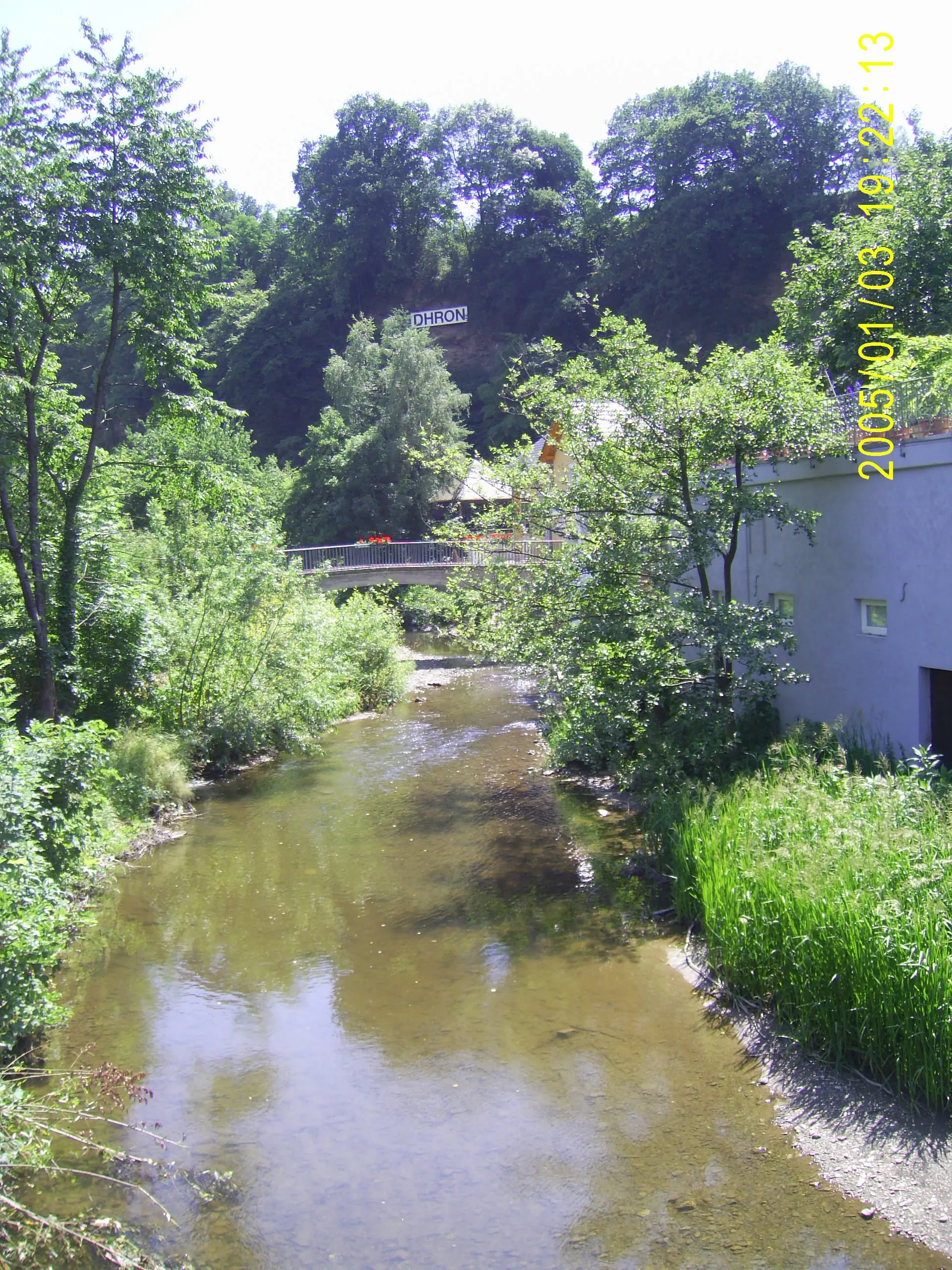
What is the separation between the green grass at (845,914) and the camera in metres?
6.19

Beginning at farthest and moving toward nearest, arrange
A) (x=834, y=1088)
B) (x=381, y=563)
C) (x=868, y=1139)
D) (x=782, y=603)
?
(x=381, y=563), (x=782, y=603), (x=834, y=1088), (x=868, y=1139)

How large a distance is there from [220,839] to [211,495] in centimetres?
704

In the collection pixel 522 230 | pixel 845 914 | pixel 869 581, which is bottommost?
pixel 845 914

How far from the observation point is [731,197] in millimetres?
50469

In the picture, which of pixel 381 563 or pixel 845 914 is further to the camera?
pixel 381 563

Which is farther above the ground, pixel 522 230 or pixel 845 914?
pixel 522 230

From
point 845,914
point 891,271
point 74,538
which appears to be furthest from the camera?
point 891,271

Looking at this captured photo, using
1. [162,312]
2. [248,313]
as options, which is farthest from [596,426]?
Answer: [248,313]

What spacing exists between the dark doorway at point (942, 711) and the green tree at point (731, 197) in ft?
131

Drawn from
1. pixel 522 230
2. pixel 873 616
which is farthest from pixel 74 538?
pixel 522 230

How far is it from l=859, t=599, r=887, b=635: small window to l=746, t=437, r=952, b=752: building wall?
7 centimetres

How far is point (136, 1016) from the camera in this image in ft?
28.2

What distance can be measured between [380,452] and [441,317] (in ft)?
76.3

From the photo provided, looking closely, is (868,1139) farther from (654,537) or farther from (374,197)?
(374,197)
